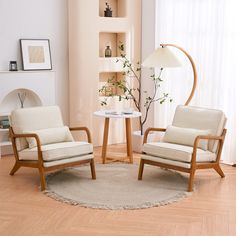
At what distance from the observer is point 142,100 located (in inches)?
310

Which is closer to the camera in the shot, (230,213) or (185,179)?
(230,213)

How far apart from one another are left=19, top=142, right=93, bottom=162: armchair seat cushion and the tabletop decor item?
1.81 meters

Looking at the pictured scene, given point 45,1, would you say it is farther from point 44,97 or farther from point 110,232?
point 110,232

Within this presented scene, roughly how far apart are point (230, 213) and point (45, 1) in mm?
4241

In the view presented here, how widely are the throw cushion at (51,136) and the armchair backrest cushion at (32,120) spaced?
9 cm

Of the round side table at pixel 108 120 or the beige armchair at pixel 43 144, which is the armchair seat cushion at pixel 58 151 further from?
the round side table at pixel 108 120

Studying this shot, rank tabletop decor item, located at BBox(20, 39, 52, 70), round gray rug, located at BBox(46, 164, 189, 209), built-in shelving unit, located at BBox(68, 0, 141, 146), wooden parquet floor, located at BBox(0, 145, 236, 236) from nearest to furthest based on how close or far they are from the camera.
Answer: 1. wooden parquet floor, located at BBox(0, 145, 236, 236)
2. round gray rug, located at BBox(46, 164, 189, 209)
3. tabletop decor item, located at BBox(20, 39, 52, 70)
4. built-in shelving unit, located at BBox(68, 0, 141, 146)

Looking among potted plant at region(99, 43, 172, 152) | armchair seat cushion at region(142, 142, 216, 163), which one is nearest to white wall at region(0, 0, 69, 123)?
potted plant at region(99, 43, 172, 152)

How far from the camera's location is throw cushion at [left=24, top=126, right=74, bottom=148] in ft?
18.0

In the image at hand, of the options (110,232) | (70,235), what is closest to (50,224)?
(70,235)

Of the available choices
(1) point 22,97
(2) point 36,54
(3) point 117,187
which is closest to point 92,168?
(3) point 117,187

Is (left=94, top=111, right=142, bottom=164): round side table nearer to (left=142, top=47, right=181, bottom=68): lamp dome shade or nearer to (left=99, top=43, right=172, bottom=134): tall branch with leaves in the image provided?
(left=142, top=47, right=181, bottom=68): lamp dome shade

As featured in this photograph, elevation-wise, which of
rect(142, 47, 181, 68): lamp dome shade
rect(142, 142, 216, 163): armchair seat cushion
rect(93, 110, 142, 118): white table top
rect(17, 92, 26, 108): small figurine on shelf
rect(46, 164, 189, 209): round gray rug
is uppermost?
rect(142, 47, 181, 68): lamp dome shade

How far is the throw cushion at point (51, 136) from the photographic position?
548 cm
